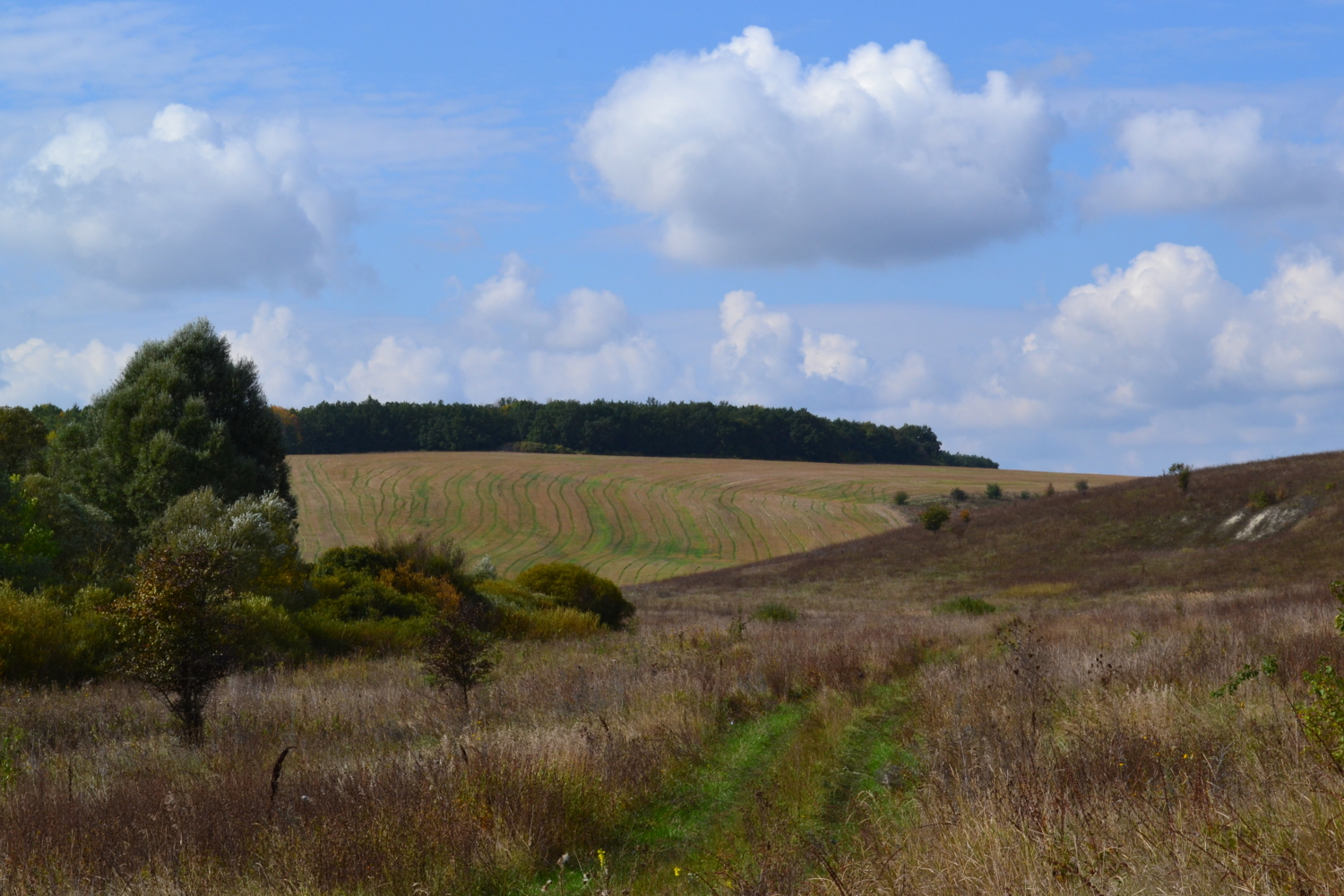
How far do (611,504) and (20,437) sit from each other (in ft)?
159

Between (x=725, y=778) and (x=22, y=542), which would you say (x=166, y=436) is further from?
(x=725, y=778)

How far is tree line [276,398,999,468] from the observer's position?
10912cm

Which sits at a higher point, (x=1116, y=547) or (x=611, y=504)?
(x=611, y=504)

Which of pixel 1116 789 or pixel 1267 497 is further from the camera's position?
pixel 1267 497

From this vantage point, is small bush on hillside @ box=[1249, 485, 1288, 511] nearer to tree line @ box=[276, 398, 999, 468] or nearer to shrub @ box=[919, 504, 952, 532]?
shrub @ box=[919, 504, 952, 532]

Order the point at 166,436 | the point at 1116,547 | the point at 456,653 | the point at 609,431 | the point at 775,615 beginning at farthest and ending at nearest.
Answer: the point at 609,431
the point at 1116,547
the point at 775,615
the point at 166,436
the point at 456,653

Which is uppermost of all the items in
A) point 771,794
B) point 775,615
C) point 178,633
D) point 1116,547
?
point 178,633

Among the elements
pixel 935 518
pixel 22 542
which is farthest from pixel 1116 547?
pixel 22 542

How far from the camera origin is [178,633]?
1005cm

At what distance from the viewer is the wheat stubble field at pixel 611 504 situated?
6731cm

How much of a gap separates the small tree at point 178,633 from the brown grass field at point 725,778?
515 millimetres

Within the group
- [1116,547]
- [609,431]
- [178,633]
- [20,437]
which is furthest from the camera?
[609,431]

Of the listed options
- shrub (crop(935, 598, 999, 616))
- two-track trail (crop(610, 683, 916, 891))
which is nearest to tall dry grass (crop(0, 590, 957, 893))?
two-track trail (crop(610, 683, 916, 891))

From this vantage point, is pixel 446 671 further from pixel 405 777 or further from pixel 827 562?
pixel 827 562
